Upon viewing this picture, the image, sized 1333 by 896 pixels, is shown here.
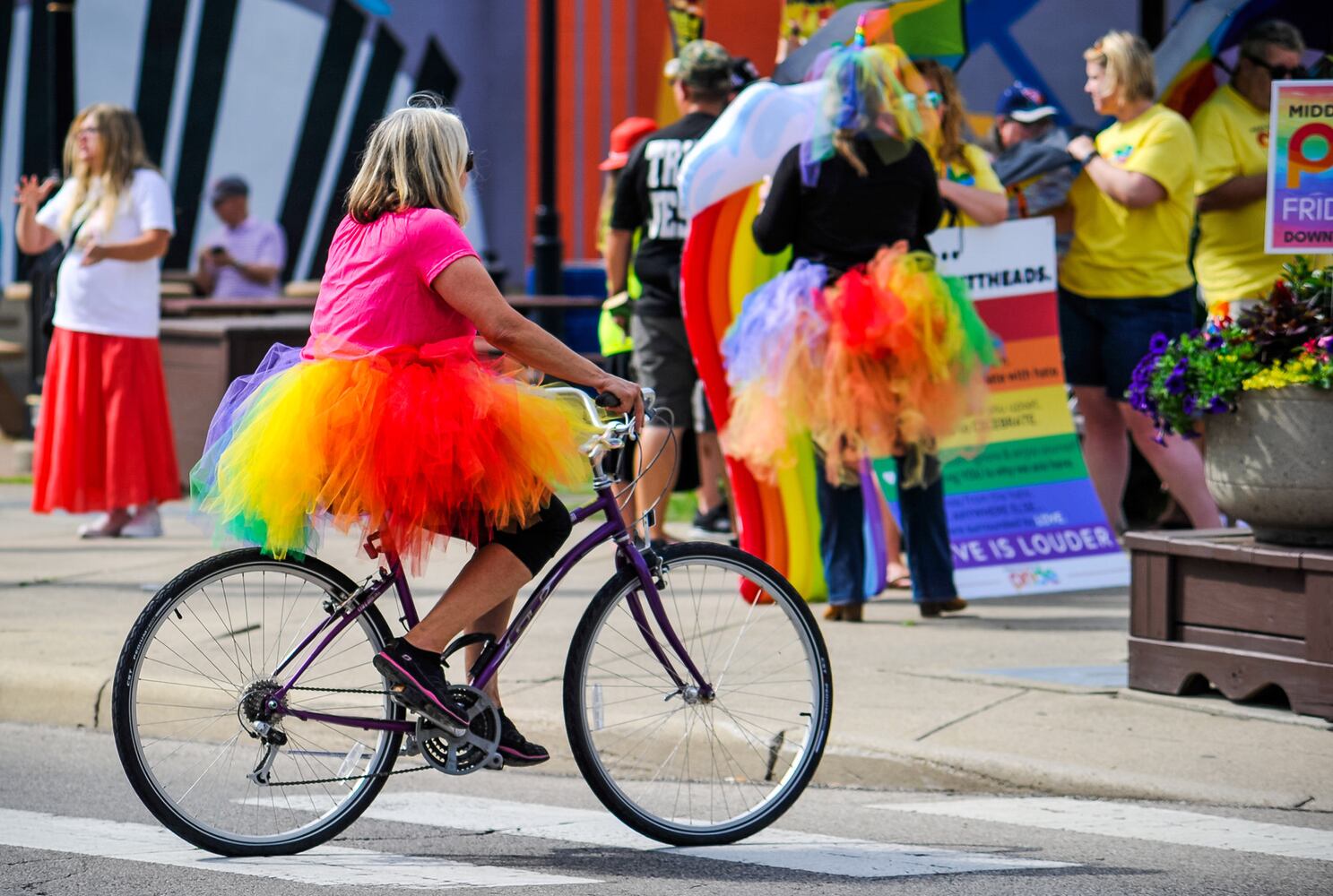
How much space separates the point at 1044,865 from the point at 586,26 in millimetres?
10871

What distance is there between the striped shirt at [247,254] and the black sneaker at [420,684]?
9090 mm

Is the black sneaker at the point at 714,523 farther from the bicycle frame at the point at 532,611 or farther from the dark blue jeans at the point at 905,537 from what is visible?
the bicycle frame at the point at 532,611

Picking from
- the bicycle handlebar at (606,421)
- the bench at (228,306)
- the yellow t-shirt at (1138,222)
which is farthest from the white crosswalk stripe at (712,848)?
the bench at (228,306)

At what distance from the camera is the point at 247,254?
13.4 m

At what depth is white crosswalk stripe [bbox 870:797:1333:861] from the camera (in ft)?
15.9

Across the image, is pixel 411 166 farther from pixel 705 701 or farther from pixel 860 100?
pixel 860 100

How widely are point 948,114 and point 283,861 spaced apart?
4.54 metres

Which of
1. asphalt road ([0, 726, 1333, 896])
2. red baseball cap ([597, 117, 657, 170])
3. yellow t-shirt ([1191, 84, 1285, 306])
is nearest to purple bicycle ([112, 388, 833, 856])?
asphalt road ([0, 726, 1333, 896])

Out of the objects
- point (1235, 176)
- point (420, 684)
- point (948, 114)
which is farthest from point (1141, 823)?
point (1235, 176)

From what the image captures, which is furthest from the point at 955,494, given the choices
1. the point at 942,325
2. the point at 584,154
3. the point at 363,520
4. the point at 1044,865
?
the point at 584,154

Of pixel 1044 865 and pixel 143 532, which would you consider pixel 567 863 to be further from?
pixel 143 532

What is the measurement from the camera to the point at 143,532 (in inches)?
373

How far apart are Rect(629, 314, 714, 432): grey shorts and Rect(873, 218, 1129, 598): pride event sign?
112 cm

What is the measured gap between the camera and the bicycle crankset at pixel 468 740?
15.0 ft
